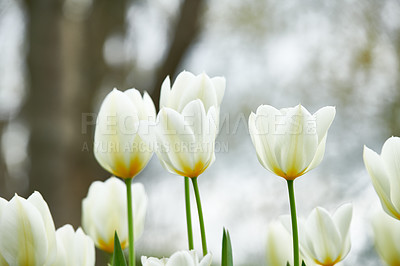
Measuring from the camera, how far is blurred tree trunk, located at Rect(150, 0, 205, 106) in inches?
61.2

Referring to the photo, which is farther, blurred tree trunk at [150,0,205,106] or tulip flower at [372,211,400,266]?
blurred tree trunk at [150,0,205,106]

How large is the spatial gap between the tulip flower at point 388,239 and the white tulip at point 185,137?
0.13 metres

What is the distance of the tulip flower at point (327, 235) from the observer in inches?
14.1

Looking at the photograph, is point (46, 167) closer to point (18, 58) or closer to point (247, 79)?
point (18, 58)

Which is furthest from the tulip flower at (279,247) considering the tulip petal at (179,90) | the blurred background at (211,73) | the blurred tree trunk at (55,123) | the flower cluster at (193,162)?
the blurred background at (211,73)

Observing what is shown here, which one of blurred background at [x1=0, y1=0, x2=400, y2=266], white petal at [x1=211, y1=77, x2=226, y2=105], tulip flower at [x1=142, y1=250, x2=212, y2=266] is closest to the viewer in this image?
tulip flower at [x1=142, y1=250, x2=212, y2=266]

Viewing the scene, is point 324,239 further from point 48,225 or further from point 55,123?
point 55,123

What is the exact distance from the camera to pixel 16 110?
8.34 feet

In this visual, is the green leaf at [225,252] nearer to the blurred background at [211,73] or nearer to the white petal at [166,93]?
the white petal at [166,93]

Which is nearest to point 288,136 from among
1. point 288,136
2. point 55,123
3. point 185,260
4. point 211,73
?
point 288,136

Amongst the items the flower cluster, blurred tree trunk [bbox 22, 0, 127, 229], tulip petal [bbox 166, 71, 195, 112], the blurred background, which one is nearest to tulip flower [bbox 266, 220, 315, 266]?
the flower cluster

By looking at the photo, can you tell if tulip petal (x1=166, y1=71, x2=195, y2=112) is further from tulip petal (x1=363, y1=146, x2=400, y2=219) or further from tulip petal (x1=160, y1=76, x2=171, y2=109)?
tulip petal (x1=363, y1=146, x2=400, y2=219)

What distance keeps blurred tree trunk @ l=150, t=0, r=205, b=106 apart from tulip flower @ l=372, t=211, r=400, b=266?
49.3 inches

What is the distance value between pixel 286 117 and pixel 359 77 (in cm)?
234
